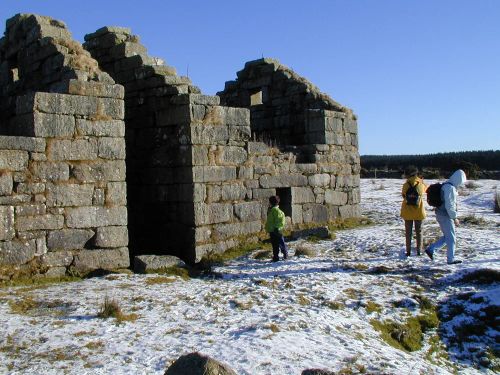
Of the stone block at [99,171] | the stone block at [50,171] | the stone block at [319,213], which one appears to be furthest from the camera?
the stone block at [319,213]

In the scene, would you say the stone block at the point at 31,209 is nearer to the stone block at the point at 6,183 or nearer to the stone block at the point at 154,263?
the stone block at the point at 6,183

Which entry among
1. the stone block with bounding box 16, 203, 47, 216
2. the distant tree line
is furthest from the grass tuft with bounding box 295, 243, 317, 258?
the distant tree line

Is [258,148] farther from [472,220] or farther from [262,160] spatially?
[472,220]

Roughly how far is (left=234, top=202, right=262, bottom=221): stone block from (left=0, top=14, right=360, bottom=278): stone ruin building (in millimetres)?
32

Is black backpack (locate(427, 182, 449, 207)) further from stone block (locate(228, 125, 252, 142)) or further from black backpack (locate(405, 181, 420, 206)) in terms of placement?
stone block (locate(228, 125, 252, 142))

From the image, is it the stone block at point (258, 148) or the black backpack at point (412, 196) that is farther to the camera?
the stone block at point (258, 148)

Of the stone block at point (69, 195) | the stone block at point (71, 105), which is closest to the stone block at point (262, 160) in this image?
the stone block at point (71, 105)

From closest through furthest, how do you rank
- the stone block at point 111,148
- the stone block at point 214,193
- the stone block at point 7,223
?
the stone block at point 7,223 → the stone block at point 111,148 → the stone block at point 214,193

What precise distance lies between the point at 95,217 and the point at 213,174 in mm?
2625

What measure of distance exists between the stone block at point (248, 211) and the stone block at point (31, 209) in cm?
402

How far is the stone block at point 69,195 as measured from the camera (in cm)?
930

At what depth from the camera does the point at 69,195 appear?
372 inches

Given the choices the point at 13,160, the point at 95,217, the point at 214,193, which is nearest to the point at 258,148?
the point at 214,193

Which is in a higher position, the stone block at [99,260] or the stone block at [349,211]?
the stone block at [349,211]
